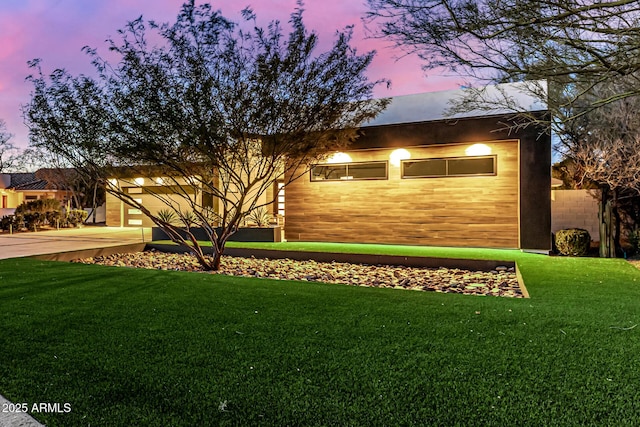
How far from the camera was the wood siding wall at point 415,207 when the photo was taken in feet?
33.1

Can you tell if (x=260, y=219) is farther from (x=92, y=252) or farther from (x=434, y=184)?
(x=434, y=184)

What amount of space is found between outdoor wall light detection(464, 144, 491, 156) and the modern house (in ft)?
0.07

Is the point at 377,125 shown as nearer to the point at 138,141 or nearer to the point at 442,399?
the point at 138,141

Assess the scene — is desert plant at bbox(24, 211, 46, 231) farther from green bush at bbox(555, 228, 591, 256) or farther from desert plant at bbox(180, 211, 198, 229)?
green bush at bbox(555, 228, 591, 256)

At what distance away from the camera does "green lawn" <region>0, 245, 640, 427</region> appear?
2.10 m

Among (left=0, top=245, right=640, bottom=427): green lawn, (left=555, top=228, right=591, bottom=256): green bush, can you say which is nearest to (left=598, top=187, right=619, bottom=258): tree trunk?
(left=555, top=228, right=591, bottom=256): green bush

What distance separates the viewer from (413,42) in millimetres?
5051

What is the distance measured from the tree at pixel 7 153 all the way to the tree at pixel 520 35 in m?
31.0

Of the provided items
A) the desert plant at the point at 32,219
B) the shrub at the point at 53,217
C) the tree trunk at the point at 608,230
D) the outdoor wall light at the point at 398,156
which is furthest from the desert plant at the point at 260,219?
the shrub at the point at 53,217

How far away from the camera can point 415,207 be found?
10914 millimetres

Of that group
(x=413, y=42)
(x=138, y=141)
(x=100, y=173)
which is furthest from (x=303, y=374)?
(x=100, y=173)

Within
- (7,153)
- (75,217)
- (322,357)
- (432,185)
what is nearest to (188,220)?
(432,185)

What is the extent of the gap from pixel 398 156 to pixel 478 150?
77.0 inches

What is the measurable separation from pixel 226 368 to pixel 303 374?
0.50 metres
